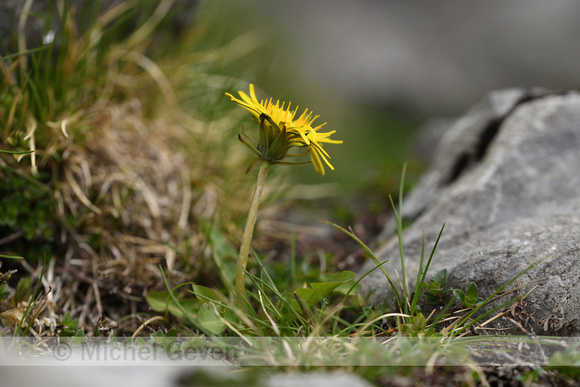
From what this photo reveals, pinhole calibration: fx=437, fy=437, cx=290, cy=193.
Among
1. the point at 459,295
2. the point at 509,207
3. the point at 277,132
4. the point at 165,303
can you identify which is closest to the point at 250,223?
the point at 277,132

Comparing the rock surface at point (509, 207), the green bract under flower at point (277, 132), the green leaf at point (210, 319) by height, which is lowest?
the green leaf at point (210, 319)

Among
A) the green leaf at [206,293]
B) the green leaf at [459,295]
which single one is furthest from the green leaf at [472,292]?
the green leaf at [206,293]

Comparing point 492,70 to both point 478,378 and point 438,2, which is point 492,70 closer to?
point 438,2

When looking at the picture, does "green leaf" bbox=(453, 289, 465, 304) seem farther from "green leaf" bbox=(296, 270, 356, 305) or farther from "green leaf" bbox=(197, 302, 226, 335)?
"green leaf" bbox=(197, 302, 226, 335)

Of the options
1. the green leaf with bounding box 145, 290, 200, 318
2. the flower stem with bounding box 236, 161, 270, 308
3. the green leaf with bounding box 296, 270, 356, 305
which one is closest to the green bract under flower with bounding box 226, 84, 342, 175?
the flower stem with bounding box 236, 161, 270, 308

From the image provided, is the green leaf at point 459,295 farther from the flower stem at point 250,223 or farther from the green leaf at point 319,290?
the flower stem at point 250,223

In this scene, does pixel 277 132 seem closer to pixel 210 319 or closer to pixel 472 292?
pixel 210 319

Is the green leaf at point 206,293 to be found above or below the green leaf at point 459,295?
below
